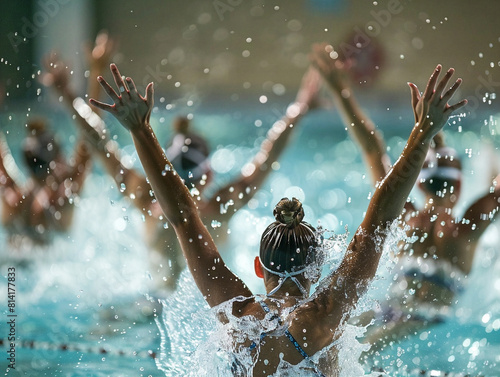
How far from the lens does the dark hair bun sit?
73.4 inches

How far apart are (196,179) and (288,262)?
199 centimetres

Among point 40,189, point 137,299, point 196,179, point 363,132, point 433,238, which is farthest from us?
point 40,189

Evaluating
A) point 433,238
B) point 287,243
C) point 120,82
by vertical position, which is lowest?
point 287,243

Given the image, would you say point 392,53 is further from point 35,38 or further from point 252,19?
point 35,38

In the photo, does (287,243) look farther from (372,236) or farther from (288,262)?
(372,236)

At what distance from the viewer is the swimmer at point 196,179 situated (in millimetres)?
3600

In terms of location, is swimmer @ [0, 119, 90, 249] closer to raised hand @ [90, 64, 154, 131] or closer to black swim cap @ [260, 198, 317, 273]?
raised hand @ [90, 64, 154, 131]

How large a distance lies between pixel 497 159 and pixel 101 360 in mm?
9093

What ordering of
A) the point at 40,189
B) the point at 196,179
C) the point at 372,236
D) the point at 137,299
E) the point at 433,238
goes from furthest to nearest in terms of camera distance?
the point at 40,189
the point at 137,299
the point at 196,179
the point at 433,238
the point at 372,236

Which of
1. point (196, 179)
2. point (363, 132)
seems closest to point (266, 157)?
point (196, 179)

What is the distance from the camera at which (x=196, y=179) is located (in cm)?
378

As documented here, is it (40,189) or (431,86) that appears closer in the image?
(431,86)

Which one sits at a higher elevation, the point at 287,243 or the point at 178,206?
the point at 178,206

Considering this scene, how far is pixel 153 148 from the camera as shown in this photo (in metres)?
1.97
